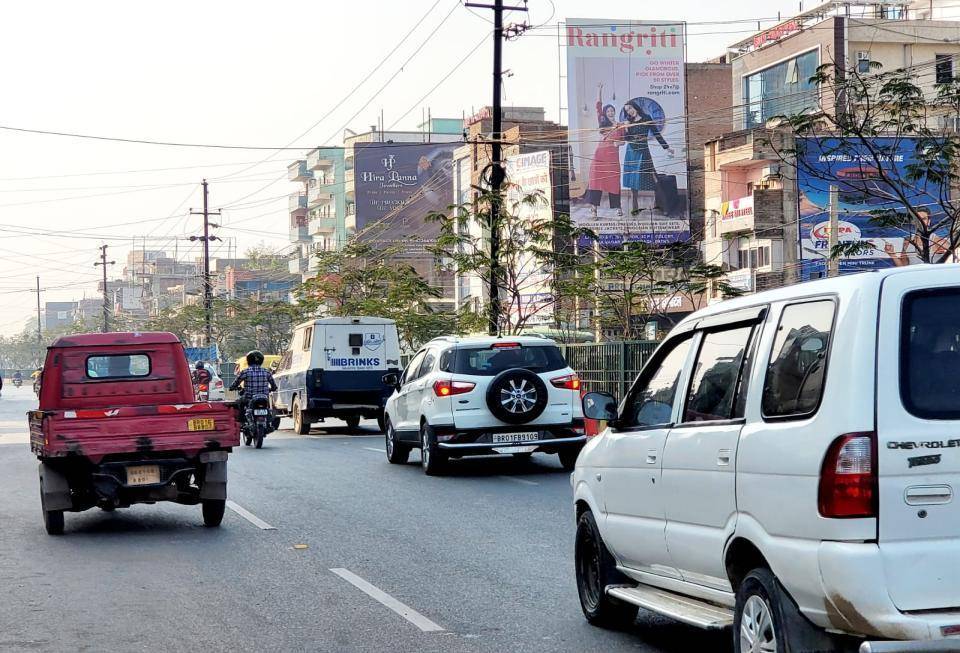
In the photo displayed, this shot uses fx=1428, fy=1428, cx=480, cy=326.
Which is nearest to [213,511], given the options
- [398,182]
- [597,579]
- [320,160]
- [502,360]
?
[502,360]

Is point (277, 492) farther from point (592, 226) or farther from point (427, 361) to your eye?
point (592, 226)

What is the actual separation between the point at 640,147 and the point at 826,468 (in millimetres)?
58573

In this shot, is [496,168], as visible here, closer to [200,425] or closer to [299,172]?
[200,425]

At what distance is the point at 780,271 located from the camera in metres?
54.8

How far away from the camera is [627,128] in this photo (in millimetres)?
62188

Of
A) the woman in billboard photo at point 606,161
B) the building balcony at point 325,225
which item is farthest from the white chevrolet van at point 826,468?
the building balcony at point 325,225

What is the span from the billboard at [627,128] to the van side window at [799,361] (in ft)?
181

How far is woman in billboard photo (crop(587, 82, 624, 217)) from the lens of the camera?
61875mm

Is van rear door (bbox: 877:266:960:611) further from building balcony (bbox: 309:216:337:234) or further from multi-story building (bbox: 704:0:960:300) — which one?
building balcony (bbox: 309:216:337:234)

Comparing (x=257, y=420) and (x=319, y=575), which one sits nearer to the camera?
(x=319, y=575)

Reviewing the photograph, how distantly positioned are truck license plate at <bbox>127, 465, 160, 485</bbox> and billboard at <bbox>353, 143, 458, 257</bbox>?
284ft

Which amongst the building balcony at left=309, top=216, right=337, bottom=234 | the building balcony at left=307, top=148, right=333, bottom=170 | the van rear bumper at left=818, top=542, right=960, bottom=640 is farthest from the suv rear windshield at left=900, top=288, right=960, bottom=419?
the building balcony at left=307, top=148, right=333, bottom=170

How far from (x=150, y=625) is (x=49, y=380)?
729cm

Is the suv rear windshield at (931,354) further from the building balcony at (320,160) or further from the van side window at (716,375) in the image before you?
the building balcony at (320,160)
